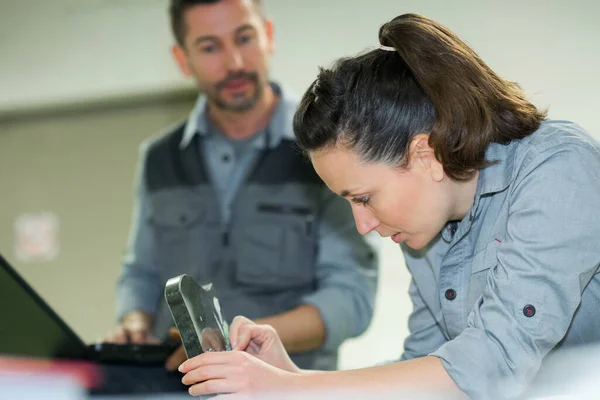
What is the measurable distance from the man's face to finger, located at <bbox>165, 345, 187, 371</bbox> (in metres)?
0.92

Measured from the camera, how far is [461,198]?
1252 millimetres

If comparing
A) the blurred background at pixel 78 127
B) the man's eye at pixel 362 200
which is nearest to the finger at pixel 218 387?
the man's eye at pixel 362 200

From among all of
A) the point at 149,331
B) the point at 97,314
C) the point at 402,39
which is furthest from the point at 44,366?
the point at 97,314

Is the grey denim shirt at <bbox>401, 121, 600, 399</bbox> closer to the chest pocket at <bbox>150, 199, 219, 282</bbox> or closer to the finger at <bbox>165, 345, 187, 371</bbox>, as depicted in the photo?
the finger at <bbox>165, 345, 187, 371</bbox>

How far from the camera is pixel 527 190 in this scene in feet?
3.63

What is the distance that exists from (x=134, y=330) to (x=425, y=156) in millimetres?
1073

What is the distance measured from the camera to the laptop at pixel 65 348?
142 centimetres

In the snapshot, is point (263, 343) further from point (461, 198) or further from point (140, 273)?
point (140, 273)

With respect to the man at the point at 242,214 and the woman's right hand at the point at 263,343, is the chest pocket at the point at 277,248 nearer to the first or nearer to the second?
the man at the point at 242,214

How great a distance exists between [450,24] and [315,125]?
1.43 m

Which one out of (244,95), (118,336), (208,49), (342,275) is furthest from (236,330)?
(208,49)

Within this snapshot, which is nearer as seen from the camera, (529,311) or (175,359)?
(529,311)

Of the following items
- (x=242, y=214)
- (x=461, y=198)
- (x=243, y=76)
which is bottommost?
(x=242, y=214)

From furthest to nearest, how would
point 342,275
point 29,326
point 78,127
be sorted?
point 78,127
point 342,275
point 29,326
